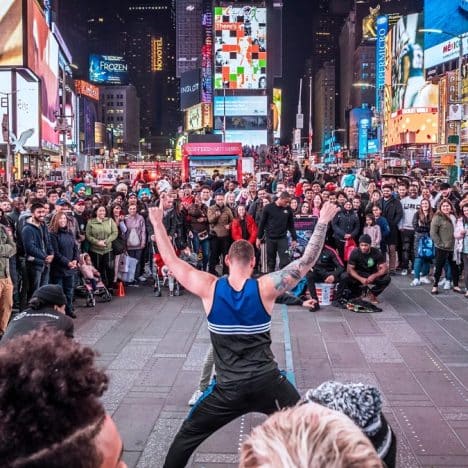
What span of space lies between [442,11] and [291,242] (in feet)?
153

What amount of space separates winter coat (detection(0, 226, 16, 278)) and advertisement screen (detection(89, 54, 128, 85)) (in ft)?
595

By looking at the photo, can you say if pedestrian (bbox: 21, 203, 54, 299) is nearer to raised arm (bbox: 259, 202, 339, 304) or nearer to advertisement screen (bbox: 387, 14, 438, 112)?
raised arm (bbox: 259, 202, 339, 304)

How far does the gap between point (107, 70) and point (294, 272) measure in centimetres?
19060

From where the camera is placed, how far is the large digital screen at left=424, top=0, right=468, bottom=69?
5009 centimetres

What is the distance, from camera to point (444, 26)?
53.3 meters

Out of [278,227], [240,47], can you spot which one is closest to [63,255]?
[278,227]

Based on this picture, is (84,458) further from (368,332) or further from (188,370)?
(368,332)

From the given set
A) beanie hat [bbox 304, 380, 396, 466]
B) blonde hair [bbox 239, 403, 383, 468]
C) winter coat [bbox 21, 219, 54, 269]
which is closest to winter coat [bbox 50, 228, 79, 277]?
winter coat [bbox 21, 219, 54, 269]

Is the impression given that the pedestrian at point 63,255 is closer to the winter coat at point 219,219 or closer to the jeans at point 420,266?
the winter coat at point 219,219

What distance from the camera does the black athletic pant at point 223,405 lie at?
4.29 m

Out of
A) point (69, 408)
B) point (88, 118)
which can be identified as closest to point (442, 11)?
point (69, 408)

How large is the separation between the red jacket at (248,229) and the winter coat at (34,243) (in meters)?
4.28

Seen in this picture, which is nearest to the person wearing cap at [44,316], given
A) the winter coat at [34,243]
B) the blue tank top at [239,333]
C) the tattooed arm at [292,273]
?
the blue tank top at [239,333]

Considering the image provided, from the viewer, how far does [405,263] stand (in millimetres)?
15078
